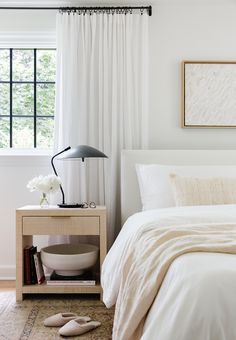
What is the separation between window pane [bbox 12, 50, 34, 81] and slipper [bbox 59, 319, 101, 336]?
241cm

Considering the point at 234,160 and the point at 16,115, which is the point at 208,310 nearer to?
the point at 234,160

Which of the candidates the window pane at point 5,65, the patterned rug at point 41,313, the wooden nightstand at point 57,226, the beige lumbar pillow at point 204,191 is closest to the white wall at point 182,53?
the beige lumbar pillow at point 204,191

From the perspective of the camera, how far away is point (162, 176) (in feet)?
11.1

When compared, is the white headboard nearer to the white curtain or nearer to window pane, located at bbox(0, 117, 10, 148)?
the white curtain

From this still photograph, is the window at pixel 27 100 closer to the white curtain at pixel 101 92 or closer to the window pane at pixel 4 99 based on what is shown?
the window pane at pixel 4 99

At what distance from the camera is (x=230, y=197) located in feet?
10.2

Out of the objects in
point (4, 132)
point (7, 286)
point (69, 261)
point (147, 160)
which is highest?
point (4, 132)

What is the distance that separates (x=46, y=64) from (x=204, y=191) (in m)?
1.97

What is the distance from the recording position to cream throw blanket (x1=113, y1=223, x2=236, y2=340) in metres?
1.62

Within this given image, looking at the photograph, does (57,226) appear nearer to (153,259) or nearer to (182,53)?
(153,259)

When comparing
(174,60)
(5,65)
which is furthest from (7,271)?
(174,60)

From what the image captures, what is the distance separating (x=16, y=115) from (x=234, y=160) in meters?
2.02

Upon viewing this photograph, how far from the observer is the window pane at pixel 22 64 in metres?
4.06

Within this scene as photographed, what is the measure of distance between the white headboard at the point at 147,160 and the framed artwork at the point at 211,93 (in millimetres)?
291
